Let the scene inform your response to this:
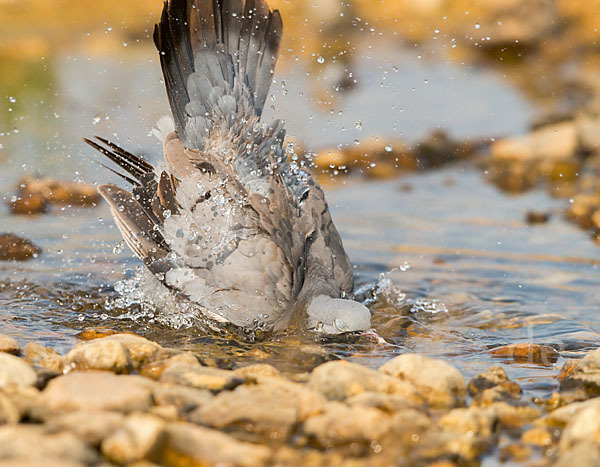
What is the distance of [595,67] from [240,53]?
8832mm

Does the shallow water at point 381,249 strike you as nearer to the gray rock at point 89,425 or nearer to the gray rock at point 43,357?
the gray rock at point 43,357

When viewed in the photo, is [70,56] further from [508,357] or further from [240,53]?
[508,357]

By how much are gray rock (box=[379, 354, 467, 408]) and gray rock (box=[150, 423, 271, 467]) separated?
1.04m

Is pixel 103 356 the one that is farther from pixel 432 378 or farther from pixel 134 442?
pixel 432 378

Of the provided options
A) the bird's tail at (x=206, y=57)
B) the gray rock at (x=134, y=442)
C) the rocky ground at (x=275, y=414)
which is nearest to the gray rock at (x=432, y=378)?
the rocky ground at (x=275, y=414)

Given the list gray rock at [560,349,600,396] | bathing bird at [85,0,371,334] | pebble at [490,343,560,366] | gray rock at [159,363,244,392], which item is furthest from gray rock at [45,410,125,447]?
pebble at [490,343,560,366]

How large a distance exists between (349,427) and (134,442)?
0.78 meters

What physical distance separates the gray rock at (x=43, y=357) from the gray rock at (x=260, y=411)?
0.91 metres

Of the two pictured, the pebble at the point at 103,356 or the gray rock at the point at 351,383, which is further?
the pebble at the point at 103,356

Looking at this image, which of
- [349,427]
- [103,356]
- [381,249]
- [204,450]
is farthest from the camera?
[381,249]

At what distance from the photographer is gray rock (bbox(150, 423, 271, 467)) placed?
2.70 meters

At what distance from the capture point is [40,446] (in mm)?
2564

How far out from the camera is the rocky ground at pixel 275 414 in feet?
9.00

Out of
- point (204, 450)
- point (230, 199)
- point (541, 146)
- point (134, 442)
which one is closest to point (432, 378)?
point (204, 450)
